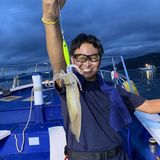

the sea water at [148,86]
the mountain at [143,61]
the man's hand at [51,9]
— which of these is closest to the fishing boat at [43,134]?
the man's hand at [51,9]

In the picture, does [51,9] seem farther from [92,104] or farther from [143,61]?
[143,61]

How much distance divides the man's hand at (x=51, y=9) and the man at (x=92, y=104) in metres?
0.06

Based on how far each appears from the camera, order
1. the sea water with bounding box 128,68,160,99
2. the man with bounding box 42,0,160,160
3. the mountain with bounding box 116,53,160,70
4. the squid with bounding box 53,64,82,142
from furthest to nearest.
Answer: the mountain with bounding box 116,53,160,70 < the sea water with bounding box 128,68,160,99 < the man with bounding box 42,0,160,160 < the squid with bounding box 53,64,82,142

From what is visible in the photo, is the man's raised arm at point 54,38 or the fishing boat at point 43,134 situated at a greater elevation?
the man's raised arm at point 54,38

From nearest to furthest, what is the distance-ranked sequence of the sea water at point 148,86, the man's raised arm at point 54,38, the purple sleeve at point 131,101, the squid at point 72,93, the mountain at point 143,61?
the squid at point 72,93
the man's raised arm at point 54,38
the purple sleeve at point 131,101
the sea water at point 148,86
the mountain at point 143,61

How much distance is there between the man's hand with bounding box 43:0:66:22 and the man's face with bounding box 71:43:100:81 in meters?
0.37

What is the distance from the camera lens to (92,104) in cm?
274

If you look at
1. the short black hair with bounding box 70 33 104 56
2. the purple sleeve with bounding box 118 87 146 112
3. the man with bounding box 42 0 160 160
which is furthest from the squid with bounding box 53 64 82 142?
the purple sleeve with bounding box 118 87 146 112

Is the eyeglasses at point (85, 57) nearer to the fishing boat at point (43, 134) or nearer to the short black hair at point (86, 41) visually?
the short black hair at point (86, 41)

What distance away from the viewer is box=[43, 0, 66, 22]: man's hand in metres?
2.34

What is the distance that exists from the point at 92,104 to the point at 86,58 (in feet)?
1.41

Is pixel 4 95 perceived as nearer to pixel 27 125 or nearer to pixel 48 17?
pixel 27 125

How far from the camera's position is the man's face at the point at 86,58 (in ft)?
8.57

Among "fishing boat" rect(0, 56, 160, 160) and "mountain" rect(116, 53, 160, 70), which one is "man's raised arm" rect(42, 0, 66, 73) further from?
"mountain" rect(116, 53, 160, 70)
